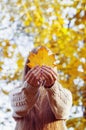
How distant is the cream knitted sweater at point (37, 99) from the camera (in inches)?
61.2

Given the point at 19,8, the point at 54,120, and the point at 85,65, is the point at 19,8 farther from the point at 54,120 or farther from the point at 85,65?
the point at 54,120

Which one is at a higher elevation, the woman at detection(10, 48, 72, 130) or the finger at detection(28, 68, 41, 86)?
the finger at detection(28, 68, 41, 86)

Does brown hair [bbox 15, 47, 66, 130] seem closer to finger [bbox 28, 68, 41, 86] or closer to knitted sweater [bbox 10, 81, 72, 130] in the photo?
knitted sweater [bbox 10, 81, 72, 130]

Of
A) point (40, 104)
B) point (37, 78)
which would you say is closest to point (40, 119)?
point (40, 104)

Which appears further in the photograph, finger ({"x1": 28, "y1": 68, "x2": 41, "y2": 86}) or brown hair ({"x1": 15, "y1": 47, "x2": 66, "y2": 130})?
brown hair ({"x1": 15, "y1": 47, "x2": 66, "y2": 130})

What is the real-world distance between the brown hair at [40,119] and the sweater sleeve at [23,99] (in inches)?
1.2

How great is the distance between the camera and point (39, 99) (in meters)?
1.65

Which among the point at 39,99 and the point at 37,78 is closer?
the point at 37,78

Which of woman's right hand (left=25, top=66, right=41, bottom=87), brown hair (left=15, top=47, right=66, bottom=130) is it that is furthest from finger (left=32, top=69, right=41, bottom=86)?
brown hair (left=15, top=47, right=66, bottom=130)

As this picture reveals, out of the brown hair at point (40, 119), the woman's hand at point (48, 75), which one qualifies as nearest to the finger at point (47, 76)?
the woman's hand at point (48, 75)

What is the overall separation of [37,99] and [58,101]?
94 millimetres

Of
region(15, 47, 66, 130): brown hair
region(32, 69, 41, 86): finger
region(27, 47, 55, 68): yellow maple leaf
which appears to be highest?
region(27, 47, 55, 68): yellow maple leaf

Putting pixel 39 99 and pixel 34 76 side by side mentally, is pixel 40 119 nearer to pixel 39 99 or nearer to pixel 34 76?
pixel 39 99

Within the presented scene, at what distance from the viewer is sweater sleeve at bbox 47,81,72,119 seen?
5.12 ft
